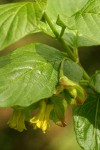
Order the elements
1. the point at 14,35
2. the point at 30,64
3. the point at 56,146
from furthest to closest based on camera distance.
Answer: the point at 56,146 < the point at 30,64 < the point at 14,35

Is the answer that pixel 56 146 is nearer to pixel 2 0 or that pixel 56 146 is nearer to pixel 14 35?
→ pixel 2 0

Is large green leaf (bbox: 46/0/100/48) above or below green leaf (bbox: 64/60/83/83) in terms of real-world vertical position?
above

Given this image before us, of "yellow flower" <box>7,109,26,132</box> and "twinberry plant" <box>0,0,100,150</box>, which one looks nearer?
"twinberry plant" <box>0,0,100,150</box>

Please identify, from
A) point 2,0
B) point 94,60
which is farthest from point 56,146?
point 2,0

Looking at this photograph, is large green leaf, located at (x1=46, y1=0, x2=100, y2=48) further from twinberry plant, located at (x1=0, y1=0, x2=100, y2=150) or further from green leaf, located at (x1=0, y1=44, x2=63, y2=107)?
green leaf, located at (x1=0, y1=44, x2=63, y2=107)

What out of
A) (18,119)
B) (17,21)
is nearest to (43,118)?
(18,119)

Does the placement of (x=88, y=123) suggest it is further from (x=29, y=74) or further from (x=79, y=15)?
(x=79, y=15)

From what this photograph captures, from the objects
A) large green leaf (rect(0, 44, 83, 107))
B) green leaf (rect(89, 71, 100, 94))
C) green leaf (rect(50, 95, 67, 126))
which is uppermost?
large green leaf (rect(0, 44, 83, 107))

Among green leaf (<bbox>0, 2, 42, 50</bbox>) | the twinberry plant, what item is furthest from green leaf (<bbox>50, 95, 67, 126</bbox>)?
green leaf (<bbox>0, 2, 42, 50</bbox>)
